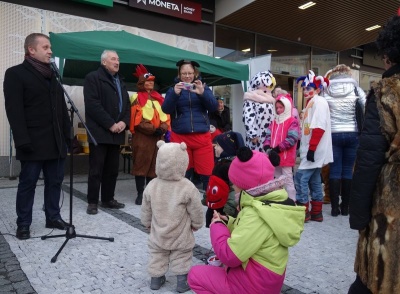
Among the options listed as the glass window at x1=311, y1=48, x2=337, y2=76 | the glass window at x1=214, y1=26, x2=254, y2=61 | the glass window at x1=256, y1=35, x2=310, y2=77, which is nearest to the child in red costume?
the glass window at x1=214, y1=26, x2=254, y2=61

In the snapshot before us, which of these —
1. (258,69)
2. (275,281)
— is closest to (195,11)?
(258,69)

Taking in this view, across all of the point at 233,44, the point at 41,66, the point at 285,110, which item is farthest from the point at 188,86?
the point at 233,44

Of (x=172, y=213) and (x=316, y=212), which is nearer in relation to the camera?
(x=172, y=213)

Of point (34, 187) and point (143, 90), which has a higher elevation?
point (143, 90)

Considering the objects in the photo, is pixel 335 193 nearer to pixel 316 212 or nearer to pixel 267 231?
pixel 316 212

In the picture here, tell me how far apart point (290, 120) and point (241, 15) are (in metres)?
6.95

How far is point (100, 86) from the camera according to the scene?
14.8ft

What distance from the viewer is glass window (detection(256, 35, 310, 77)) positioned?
39.7ft

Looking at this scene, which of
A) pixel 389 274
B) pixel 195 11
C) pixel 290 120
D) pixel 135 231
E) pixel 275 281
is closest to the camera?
pixel 389 274

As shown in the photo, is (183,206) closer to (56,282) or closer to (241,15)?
(56,282)

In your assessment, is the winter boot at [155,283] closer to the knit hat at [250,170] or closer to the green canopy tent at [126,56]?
the knit hat at [250,170]

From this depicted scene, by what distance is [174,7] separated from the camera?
967 centimetres

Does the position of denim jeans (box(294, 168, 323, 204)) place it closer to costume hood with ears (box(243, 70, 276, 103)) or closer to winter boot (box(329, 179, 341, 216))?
winter boot (box(329, 179, 341, 216))

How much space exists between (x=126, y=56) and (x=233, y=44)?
21.5 ft
